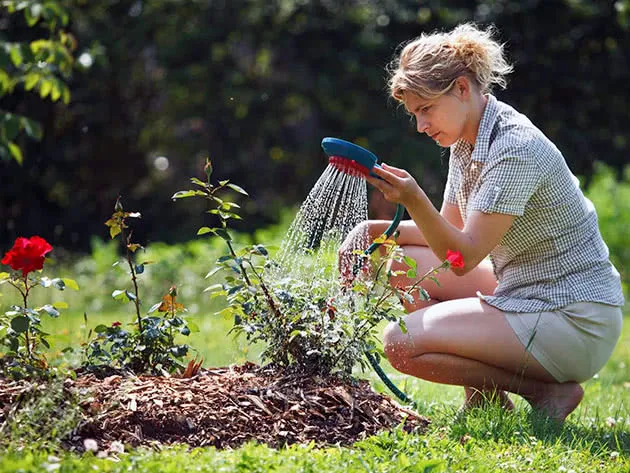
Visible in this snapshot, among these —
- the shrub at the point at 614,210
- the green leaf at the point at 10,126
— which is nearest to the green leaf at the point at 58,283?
the green leaf at the point at 10,126

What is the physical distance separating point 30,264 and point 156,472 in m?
0.90

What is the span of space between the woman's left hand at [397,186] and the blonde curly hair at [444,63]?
38cm

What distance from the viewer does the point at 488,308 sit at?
315 centimetres

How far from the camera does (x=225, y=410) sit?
8.89ft

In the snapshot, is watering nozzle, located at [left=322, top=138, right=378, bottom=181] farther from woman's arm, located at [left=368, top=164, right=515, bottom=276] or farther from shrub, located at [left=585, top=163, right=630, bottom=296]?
shrub, located at [left=585, top=163, right=630, bottom=296]

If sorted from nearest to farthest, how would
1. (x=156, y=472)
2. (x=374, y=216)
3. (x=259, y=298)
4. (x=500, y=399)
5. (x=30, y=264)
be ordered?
(x=156, y=472)
(x=30, y=264)
(x=259, y=298)
(x=500, y=399)
(x=374, y=216)

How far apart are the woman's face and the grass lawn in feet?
3.24

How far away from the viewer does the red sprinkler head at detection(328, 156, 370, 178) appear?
2.82 m

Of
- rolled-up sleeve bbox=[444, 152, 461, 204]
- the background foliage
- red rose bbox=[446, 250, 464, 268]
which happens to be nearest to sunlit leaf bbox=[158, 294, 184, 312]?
red rose bbox=[446, 250, 464, 268]

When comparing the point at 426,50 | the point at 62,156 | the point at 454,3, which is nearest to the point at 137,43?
the point at 62,156

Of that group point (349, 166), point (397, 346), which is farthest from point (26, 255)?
point (397, 346)

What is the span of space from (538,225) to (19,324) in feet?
5.87

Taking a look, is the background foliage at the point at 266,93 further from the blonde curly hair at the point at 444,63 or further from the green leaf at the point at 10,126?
the green leaf at the point at 10,126

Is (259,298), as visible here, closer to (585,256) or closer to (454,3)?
(585,256)
